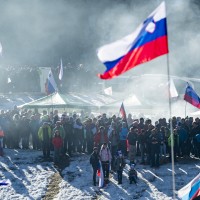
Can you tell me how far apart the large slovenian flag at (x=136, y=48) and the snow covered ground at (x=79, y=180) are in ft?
18.4

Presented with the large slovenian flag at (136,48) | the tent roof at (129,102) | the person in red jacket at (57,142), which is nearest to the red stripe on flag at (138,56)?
the large slovenian flag at (136,48)

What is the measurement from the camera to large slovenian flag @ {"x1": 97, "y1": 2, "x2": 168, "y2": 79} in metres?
6.81

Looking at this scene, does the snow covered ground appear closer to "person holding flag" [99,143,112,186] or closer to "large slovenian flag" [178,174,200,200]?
"person holding flag" [99,143,112,186]

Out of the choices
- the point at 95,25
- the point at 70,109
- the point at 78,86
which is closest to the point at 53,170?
the point at 70,109

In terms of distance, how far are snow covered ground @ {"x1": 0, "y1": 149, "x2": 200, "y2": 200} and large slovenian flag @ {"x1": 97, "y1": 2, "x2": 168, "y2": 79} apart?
18.4 feet

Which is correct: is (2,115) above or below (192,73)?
below

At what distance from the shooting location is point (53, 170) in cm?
1384

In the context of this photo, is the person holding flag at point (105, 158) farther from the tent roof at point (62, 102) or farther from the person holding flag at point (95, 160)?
the tent roof at point (62, 102)

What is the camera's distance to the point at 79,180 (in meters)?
13.0

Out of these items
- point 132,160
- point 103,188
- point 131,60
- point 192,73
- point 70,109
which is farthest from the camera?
point 192,73

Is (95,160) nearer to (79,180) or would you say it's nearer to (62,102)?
(79,180)

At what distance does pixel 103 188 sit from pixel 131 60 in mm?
6251

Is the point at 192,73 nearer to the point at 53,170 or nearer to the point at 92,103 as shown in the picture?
the point at 92,103

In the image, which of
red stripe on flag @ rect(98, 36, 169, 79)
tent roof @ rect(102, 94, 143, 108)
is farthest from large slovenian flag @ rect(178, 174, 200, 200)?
tent roof @ rect(102, 94, 143, 108)
